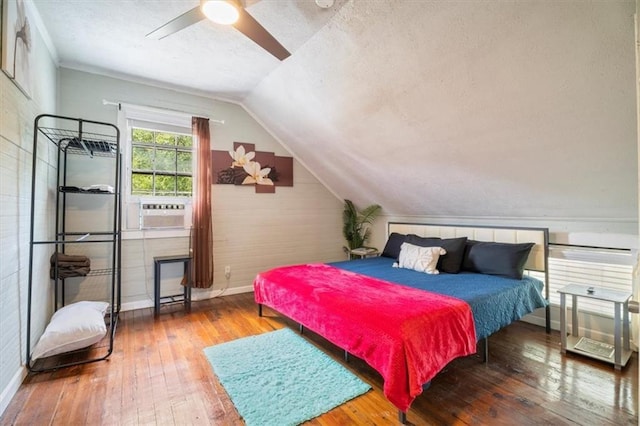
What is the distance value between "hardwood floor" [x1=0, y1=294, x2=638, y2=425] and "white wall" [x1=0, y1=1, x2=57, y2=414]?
0.84 feet

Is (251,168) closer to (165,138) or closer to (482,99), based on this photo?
(165,138)

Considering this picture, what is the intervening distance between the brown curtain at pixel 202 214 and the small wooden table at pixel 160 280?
0.15 meters

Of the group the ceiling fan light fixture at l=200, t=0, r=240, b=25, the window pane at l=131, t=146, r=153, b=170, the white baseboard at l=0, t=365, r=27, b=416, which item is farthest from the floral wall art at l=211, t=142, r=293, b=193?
the white baseboard at l=0, t=365, r=27, b=416

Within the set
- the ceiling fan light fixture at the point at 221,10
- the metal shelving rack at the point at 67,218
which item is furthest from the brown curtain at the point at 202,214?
the ceiling fan light fixture at the point at 221,10

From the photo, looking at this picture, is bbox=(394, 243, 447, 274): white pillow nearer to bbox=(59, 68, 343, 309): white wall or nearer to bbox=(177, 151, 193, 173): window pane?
bbox=(59, 68, 343, 309): white wall

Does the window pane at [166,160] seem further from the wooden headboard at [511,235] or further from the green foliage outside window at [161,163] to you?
the wooden headboard at [511,235]

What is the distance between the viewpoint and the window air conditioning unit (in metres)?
3.50

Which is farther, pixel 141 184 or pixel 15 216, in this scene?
pixel 141 184

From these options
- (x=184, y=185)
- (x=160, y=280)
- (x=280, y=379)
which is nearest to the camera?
(x=280, y=379)

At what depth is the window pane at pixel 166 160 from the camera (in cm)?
368

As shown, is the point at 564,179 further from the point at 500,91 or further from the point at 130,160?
the point at 130,160

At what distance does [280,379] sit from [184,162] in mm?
2979

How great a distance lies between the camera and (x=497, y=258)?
2.94m

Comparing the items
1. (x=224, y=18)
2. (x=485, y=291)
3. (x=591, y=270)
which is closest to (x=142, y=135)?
(x=224, y=18)
